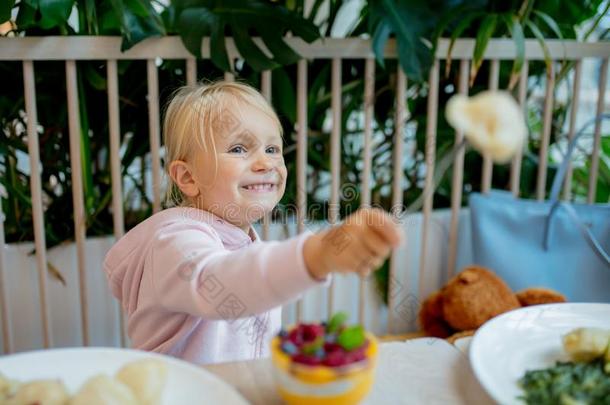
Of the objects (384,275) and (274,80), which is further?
(384,275)

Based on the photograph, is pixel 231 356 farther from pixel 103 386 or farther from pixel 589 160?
pixel 589 160

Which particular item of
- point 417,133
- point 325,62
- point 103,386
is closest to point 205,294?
point 103,386

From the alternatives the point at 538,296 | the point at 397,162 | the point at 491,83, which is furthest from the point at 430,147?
the point at 538,296

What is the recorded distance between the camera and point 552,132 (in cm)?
179

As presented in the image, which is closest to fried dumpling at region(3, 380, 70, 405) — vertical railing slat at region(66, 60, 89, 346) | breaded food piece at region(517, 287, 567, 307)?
vertical railing slat at region(66, 60, 89, 346)

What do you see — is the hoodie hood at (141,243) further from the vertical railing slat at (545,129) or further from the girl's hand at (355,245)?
the vertical railing slat at (545,129)

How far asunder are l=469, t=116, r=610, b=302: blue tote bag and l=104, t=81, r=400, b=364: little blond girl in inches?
28.4

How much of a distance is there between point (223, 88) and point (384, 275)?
0.87 m

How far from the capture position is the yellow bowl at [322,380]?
0.50 meters

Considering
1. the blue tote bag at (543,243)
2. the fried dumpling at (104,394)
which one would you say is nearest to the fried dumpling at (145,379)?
the fried dumpling at (104,394)

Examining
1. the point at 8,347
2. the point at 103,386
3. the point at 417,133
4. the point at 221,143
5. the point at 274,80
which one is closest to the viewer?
the point at 103,386

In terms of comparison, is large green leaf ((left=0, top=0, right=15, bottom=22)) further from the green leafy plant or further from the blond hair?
the blond hair

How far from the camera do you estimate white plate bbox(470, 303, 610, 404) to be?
0.62m

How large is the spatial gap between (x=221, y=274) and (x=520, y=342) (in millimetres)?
347
